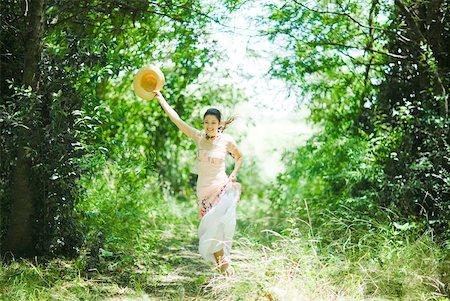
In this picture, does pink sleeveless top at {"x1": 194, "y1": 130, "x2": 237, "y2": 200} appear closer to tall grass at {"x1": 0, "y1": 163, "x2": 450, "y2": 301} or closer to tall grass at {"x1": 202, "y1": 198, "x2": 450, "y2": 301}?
tall grass at {"x1": 0, "y1": 163, "x2": 450, "y2": 301}

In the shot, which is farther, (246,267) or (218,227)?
(218,227)

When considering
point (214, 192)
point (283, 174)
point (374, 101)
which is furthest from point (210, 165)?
point (283, 174)

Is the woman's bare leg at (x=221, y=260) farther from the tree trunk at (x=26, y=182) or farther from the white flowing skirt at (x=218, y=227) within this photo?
the tree trunk at (x=26, y=182)

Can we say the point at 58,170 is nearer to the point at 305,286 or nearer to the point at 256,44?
the point at 305,286

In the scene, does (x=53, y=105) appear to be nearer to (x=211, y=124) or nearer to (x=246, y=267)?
(x=211, y=124)

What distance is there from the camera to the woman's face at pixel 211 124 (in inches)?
213

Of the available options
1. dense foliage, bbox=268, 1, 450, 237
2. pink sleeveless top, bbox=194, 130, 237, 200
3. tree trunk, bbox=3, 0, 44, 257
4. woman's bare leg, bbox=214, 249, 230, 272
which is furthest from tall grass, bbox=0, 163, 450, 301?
pink sleeveless top, bbox=194, 130, 237, 200

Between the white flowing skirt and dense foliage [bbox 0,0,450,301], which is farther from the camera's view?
the white flowing skirt

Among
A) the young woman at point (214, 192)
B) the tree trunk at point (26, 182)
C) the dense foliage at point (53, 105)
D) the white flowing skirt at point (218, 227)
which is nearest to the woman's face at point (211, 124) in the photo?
the young woman at point (214, 192)

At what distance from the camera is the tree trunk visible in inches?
204

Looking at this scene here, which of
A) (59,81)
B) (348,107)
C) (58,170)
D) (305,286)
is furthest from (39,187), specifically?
(348,107)

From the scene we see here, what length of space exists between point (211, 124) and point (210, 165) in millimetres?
391

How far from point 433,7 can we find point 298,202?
3.19 m

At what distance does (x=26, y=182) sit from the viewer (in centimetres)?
536
